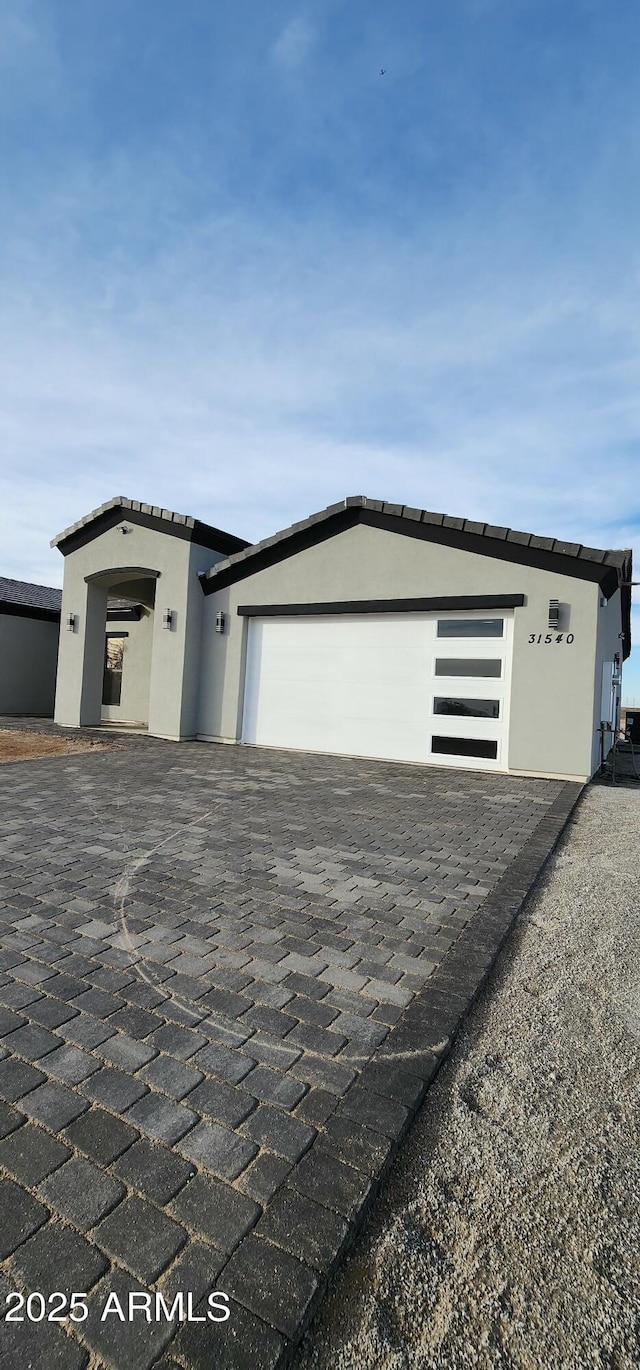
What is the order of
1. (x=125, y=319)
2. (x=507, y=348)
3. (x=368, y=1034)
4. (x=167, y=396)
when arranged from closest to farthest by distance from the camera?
1. (x=368, y=1034)
2. (x=507, y=348)
3. (x=125, y=319)
4. (x=167, y=396)

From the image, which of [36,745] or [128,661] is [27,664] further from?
[36,745]

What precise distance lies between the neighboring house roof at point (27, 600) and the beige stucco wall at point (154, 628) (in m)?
3.31

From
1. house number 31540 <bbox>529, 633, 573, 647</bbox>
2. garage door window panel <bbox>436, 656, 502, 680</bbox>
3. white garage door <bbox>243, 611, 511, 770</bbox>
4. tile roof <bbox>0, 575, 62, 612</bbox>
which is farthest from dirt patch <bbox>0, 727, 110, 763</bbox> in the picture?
house number 31540 <bbox>529, 633, 573, 647</bbox>

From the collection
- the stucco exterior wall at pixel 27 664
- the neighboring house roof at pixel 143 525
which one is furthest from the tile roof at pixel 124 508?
the stucco exterior wall at pixel 27 664

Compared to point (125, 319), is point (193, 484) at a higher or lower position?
lower

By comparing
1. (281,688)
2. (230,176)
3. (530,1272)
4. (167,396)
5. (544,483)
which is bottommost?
(530,1272)

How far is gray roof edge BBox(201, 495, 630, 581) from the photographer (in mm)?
8391

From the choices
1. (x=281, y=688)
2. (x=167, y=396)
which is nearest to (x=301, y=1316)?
(x=281, y=688)

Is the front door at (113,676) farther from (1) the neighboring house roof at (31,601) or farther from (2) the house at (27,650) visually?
(2) the house at (27,650)

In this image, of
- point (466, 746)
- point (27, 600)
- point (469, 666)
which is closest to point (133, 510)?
point (27, 600)

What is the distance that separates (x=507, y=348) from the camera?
1048 cm

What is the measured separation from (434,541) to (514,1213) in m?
9.27

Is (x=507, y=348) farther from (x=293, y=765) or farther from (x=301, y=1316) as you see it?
(x=301, y=1316)

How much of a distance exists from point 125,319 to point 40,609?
29.2 ft
